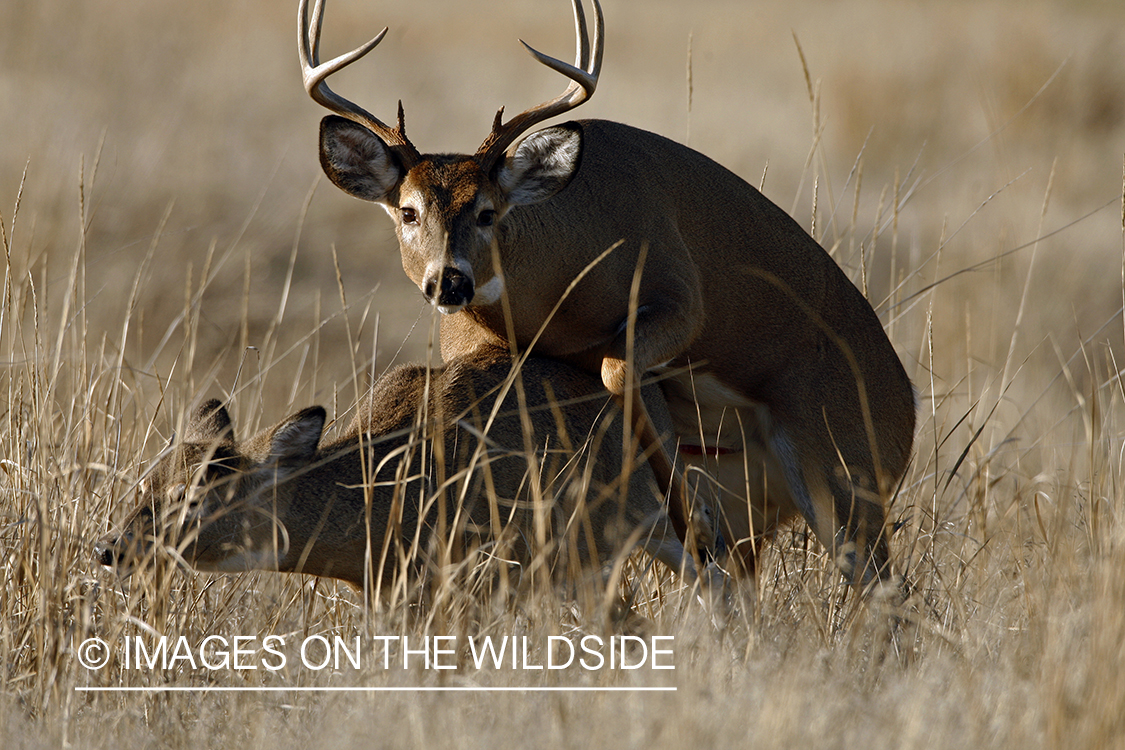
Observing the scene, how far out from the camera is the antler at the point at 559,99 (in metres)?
5.02

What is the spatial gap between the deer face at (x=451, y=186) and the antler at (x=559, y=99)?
0.15 ft

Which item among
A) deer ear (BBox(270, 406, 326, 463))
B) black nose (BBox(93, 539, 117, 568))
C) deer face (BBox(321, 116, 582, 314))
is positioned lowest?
black nose (BBox(93, 539, 117, 568))

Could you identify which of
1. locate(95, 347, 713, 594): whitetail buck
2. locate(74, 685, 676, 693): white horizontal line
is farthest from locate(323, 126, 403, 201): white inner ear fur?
locate(74, 685, 676, 693): white horizontal line

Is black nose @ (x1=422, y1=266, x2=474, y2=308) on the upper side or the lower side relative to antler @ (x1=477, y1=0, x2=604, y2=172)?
lower

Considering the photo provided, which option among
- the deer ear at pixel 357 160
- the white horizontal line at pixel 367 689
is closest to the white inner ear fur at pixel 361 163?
the deer ear at pixel 357 160

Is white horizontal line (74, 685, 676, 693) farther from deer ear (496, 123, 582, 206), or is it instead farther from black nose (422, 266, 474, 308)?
deer ear (496, 123, 582, 206)

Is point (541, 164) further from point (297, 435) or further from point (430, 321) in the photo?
point (430, 321)

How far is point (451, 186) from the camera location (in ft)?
16.3

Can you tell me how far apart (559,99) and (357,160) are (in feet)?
2.65

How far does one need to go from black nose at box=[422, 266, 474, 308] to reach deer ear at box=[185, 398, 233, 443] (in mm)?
1097

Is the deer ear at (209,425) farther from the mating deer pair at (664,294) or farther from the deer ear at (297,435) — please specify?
the deer ear at (297,435)

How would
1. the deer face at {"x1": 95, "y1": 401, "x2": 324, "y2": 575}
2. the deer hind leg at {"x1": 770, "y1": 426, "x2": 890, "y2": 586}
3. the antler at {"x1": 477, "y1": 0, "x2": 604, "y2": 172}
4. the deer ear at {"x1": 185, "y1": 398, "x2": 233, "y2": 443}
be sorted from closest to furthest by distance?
1. the deer face at {"x1": 95, "y1": 401, "x2": 324, "y2": 575}
2. the antler at {"x1": 477, "y1": 0, "x2": 604, "y2": 172}
3. the deer ear at {"x1": 185, "y1": 398, "x2": 233, "y2": 443}
4. the deer hind leg at {"x1": 770, "y1": 426, "x2": 890, "y2": 586}

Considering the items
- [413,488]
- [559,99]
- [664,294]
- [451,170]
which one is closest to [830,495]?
[664,294]

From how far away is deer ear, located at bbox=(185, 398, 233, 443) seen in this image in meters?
5.27
